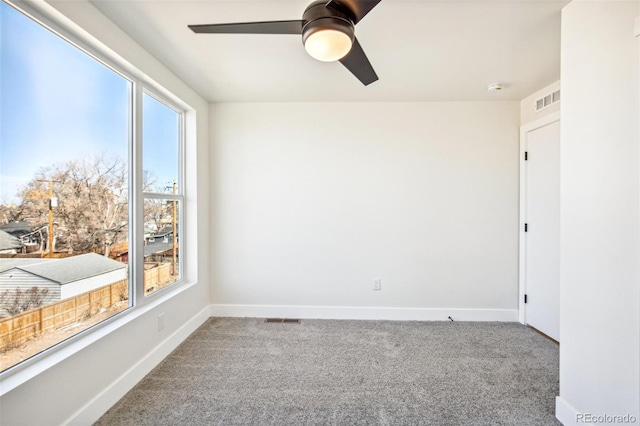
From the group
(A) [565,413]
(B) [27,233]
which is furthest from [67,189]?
(A) [565,413]

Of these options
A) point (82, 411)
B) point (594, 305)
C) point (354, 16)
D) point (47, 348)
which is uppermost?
point (354, 16)

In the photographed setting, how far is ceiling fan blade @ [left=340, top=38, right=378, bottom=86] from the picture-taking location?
138 centimetres

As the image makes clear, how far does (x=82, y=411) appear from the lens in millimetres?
1489

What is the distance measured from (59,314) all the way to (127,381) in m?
0.68

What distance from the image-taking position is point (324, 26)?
1166 millimetres

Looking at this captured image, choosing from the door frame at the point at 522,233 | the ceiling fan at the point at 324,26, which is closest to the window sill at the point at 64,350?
the ceiling fan at the point at 324,26

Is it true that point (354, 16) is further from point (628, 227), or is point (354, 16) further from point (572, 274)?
point (572, 274)

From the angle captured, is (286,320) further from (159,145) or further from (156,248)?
(159,145)

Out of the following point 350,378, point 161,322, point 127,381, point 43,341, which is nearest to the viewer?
point 43,341

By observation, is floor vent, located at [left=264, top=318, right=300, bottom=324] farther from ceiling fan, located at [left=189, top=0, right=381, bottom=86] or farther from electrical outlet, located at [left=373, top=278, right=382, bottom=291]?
ceiling fan, located at [left=189, top=0, right=381, bottom=86]

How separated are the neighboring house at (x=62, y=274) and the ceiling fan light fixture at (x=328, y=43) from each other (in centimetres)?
182

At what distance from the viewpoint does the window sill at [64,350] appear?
1.22m

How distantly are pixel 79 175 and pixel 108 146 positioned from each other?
1.00ft

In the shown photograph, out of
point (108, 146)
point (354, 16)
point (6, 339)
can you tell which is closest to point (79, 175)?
point (108, 146)
